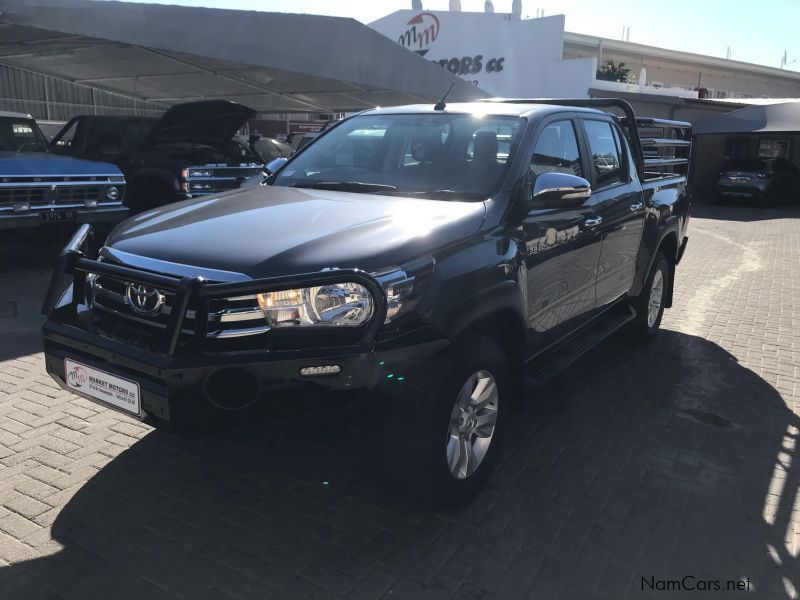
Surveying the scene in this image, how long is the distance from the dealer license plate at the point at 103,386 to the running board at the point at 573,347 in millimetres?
1969

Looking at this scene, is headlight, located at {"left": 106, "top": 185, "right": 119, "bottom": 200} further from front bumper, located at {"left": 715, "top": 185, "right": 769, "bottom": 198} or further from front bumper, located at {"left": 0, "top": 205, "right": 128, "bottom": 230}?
front bumper, located at {"left": 715, "top": 185, "right": 769, "bottom": 198}

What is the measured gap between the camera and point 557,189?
3494mm

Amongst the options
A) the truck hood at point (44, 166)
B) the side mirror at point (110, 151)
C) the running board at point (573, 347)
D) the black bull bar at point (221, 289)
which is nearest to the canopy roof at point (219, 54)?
the side mirror at point (110, 151)

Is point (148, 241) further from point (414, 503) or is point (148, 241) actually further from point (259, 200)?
point (414, 503)

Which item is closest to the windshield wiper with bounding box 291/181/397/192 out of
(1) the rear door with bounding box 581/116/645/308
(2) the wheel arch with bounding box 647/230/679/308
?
(1) the rear door with bounding box 581/116/645/308

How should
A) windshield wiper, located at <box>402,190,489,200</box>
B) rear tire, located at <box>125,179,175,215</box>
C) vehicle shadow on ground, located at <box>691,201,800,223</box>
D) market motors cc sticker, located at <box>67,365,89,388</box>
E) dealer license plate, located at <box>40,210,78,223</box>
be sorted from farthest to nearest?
1. vehicle shadow on ground, located at <box>691,201,800,223</box>
2. rear tire, located at <box>125,179,175,215</box>
3. dealer license plate, located at <box>40,210,78,223</box>
4. windshield wiper, located at <box>402,190,489,200</box>
5. market motors cc sticker, located at <box>67,365,89,388</box>

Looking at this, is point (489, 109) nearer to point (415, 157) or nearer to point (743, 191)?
point (415, 157)

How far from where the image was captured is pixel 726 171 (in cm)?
2191

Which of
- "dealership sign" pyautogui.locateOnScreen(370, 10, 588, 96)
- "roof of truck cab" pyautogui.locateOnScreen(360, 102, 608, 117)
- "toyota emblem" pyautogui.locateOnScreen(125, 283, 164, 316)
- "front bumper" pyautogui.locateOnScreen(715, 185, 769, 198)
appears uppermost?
"dealership sign" pyautogui.locateOnScreen(370, 10, 588, 96)

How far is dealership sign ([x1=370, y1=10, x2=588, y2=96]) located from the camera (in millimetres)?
25750

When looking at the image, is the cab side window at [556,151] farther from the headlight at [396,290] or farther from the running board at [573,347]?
the headlight at [396,290]

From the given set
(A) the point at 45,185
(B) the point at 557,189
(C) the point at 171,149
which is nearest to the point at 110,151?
(C) the point at 171,149

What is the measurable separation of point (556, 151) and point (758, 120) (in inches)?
875

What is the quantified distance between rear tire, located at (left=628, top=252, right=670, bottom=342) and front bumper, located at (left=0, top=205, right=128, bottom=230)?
6.35m
